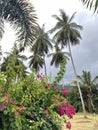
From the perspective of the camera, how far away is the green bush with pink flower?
467 centimetres

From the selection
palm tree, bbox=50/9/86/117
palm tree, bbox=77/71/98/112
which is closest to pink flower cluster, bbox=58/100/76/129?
palm tree, bbox=50/9/86/117

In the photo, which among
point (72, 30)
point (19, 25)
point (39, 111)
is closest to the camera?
point (39, 111)

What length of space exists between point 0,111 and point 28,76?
1.51 meters

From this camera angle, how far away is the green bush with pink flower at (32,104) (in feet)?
15.3

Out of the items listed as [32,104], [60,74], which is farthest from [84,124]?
[32,104]

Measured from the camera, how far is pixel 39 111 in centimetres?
570

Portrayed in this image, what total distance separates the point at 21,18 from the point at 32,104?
6.93 meters

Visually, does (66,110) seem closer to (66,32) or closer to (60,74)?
(60,74)

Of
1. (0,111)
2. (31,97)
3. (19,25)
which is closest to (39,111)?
(31,97)

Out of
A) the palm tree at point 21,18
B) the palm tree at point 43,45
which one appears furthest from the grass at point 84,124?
the palm tree at point 43,45

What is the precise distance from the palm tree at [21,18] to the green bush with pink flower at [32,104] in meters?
5.41

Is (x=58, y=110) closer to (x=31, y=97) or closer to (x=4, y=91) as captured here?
(x=31, y=97)

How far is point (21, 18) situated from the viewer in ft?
39.9

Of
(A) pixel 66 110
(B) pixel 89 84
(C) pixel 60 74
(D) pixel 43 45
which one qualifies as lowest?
(A) pixel 66 110
